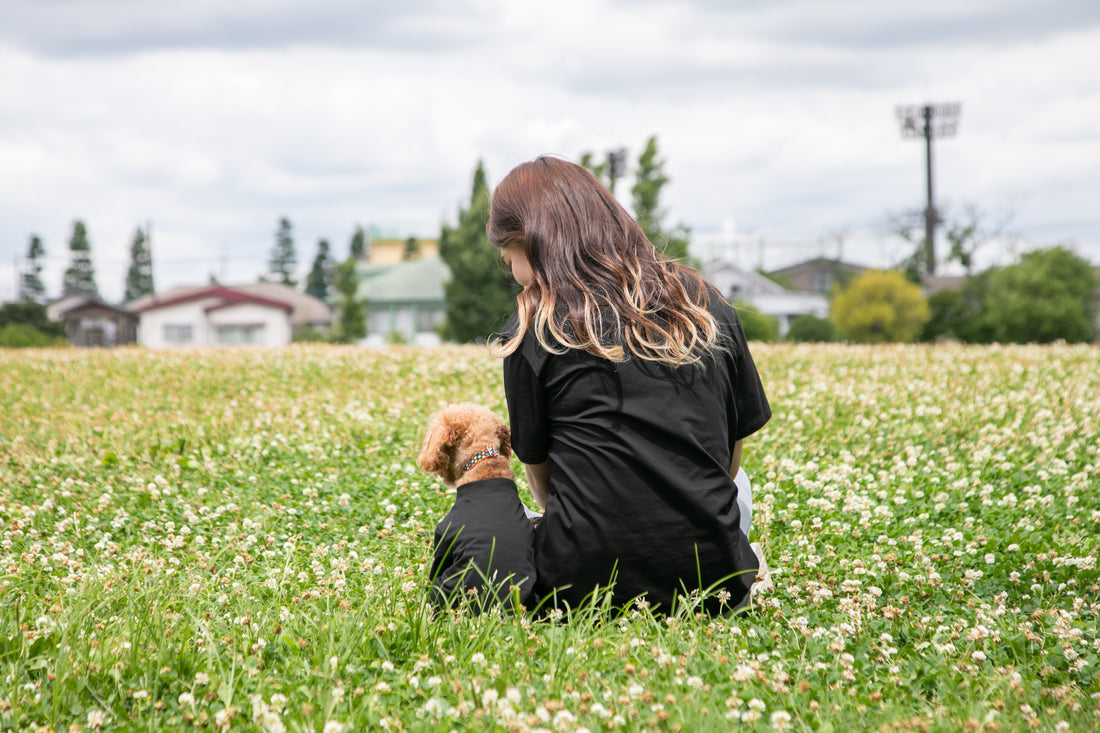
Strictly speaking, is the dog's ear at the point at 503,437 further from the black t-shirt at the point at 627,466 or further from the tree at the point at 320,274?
the tree at the point at 320,274

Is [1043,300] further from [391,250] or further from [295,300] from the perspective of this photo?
[391,250]

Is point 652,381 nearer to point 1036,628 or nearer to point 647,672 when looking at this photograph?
point 647,672

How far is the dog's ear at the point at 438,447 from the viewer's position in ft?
12.6

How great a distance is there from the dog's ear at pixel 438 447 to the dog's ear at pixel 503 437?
0.20m

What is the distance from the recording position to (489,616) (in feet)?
11.3

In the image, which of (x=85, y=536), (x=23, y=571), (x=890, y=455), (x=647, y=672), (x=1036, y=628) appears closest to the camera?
(x=647, y=672)

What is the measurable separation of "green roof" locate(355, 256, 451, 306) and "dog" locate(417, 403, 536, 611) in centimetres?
6553

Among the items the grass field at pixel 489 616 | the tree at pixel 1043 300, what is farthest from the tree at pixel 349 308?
the grass field at pixel 489 616

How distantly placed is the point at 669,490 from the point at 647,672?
0.72 metres

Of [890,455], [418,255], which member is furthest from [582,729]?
[418,255]

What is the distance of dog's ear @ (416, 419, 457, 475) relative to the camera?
151 inches

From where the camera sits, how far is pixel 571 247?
141 inches

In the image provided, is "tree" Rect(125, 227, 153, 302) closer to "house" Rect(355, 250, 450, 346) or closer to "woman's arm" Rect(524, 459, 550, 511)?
"house" Rect(355, 250, 450, 346)

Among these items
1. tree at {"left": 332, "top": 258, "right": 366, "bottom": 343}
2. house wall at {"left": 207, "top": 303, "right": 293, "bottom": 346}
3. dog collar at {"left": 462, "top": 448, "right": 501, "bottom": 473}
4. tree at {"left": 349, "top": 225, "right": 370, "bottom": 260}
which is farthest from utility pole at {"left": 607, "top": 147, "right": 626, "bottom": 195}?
tree at {"left": 349, "top": 225, "right": 370, "bottom": 260}
